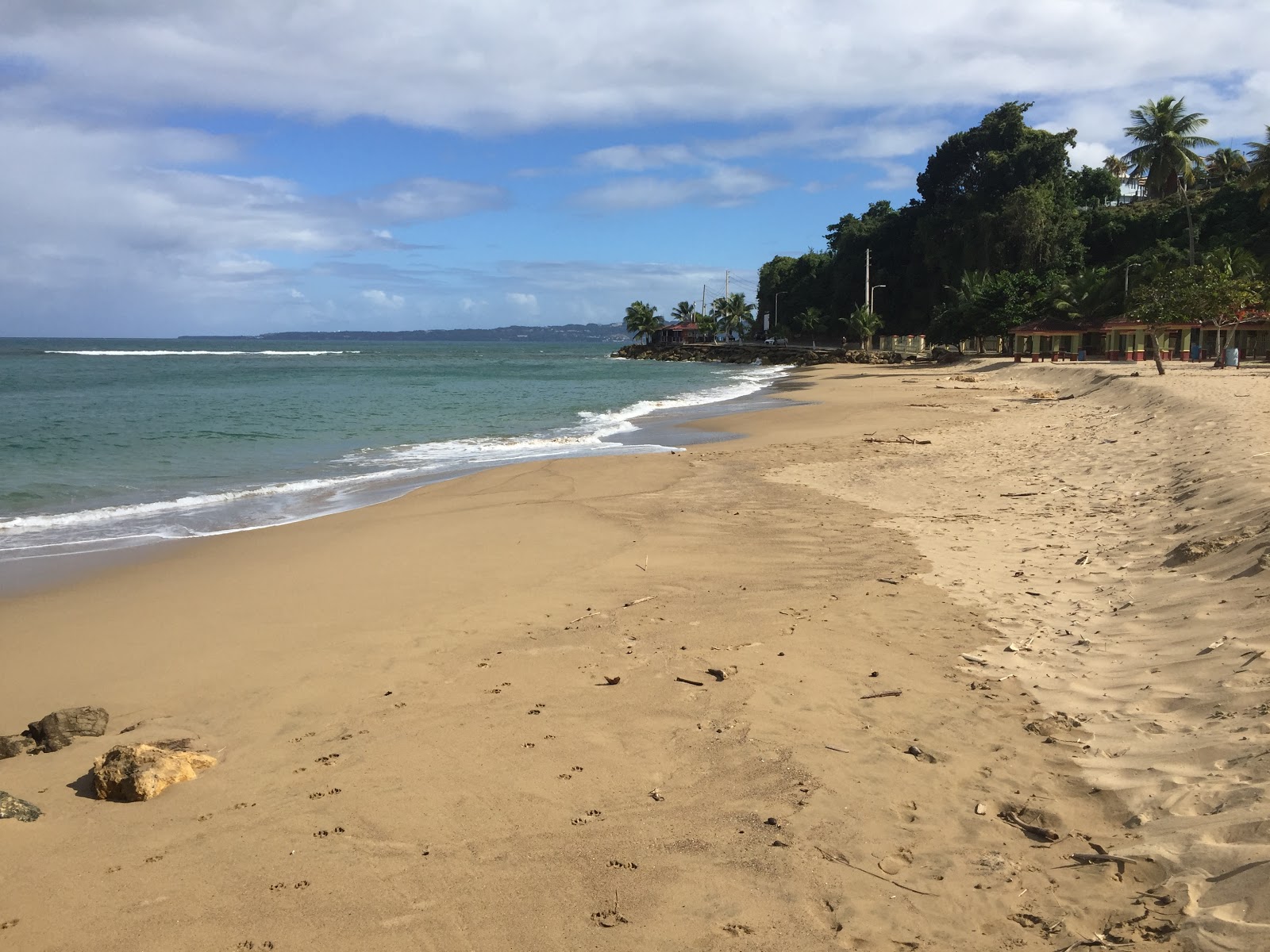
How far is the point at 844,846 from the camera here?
13.0 ft

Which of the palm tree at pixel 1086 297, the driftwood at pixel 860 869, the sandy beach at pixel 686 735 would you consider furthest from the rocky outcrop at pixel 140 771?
the palm tree at pixel 1086 297

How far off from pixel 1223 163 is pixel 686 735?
8930 cm

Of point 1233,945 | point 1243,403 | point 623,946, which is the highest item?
point 1243,403

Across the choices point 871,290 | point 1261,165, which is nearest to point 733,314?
point 871,290

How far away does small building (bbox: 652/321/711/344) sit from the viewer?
368 ft

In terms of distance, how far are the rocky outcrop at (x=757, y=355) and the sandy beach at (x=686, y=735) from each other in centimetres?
5574

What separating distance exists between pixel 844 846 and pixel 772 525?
6904 millimetres

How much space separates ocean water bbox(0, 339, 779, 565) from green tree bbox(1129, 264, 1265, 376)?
16300mm

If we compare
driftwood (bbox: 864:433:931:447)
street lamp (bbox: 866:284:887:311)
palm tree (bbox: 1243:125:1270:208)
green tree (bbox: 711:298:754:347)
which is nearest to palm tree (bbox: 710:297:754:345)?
green tree (bbox: 711:298:754:347)

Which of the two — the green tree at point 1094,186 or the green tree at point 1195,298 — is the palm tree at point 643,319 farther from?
the green tree at point 1195,298

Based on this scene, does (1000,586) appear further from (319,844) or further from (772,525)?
(319,844)

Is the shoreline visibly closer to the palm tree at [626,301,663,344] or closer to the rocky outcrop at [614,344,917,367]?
the rocky outcrop at [614,344,917,367]

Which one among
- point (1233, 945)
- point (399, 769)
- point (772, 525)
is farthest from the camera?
point (772, 525)

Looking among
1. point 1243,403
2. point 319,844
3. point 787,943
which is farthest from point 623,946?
point 1243,403
